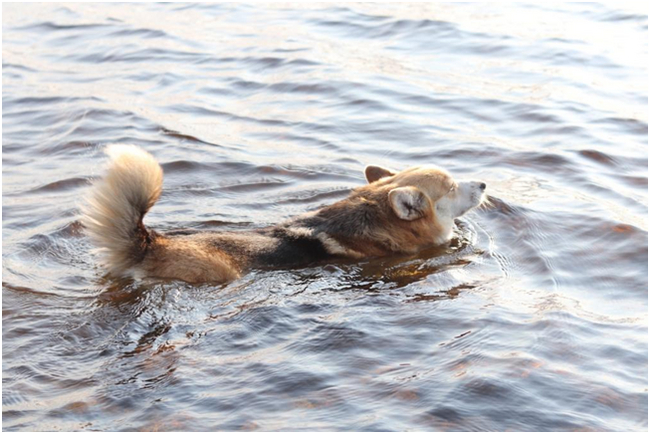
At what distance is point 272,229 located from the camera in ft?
21.9

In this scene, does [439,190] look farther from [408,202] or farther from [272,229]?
[272,229]

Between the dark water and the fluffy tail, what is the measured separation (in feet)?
0.86

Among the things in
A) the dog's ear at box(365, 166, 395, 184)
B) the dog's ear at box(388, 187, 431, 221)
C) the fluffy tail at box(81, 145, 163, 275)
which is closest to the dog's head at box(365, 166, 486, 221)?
the dog's ear at box(388, 187, 431, 221)

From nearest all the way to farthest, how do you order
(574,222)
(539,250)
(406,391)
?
(406,391)
(539,250)
(574,222)

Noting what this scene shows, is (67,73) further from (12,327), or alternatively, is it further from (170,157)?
(12,327)

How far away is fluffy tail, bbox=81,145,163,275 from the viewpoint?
222 inches

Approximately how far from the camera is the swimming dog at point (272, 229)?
568 centimetres

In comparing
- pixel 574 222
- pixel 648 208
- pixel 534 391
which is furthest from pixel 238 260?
pixel 648 208

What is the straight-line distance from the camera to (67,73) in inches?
465

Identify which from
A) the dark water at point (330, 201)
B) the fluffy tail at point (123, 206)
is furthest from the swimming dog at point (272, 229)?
the dark water at point (330, 201)

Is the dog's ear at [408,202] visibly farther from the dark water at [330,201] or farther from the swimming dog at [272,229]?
the dark water at [330,201]

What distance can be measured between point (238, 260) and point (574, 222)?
2900 millimetres

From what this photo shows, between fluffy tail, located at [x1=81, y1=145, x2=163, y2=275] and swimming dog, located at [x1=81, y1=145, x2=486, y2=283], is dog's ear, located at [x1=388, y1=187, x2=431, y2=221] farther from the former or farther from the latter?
fluffy tail, located at [x1=81, y1=145, x2=163, y2=275]

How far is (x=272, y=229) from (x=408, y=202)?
1.04 m
